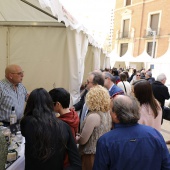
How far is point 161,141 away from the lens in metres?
1.55

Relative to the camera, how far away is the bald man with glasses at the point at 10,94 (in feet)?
9.87

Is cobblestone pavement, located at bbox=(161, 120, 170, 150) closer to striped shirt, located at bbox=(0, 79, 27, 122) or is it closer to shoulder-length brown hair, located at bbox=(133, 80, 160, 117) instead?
shoulder-length brown hair, located at bbox=(133, 80, 160, 117)

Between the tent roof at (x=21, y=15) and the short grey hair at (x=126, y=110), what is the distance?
3009 mm

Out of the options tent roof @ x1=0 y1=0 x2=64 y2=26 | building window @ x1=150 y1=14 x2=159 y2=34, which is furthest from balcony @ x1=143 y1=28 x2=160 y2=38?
tent roof @ x1=0 y1=0 x2=64 y2=26

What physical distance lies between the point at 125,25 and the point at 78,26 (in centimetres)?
3255

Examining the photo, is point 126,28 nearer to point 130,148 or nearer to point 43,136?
point 130,148

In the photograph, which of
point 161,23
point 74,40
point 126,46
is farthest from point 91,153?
point 126,46

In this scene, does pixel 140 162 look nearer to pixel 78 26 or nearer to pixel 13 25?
pixel 78 26

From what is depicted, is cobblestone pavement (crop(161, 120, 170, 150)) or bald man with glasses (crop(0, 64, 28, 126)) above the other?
bald man with glasses (crop(0, 64, 28, 126))

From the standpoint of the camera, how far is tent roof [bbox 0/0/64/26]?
412cm

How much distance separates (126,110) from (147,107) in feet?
3.71

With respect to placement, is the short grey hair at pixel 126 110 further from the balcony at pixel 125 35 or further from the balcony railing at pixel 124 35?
the balcony railing at pixel 124 35

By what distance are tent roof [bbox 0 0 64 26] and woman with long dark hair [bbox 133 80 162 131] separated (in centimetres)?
241

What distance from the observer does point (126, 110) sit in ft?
5.19
